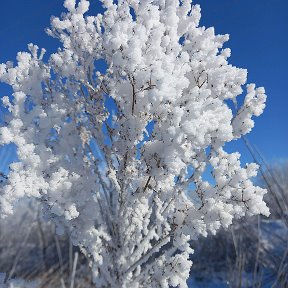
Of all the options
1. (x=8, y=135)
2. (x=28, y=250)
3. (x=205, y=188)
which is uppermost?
(x=28, y=250)

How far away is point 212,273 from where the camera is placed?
6.83 metres

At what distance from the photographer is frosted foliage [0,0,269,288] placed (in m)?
1.80

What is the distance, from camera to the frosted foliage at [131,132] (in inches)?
71.0

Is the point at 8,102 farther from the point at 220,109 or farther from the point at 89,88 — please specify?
the point at 220,109

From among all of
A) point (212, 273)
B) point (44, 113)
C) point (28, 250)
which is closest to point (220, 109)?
point (44, 113)

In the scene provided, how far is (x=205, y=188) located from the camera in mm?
1974

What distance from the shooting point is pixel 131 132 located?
198 cm

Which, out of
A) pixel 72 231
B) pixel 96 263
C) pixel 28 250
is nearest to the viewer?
pixel 72 231

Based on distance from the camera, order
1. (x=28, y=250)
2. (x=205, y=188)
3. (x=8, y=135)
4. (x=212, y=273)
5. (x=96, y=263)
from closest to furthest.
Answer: (x=8, y=135), (x=205, y=188), (x=96, y=263), (x=212, y=273), (x=28, y=250)

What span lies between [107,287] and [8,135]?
3.86ft

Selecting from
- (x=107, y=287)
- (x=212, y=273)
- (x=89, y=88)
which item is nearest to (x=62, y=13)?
(x=89, y=88)

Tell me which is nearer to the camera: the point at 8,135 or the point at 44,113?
the point at 8,135

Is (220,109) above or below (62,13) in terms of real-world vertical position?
below

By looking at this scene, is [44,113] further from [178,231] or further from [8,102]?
[178,231]
